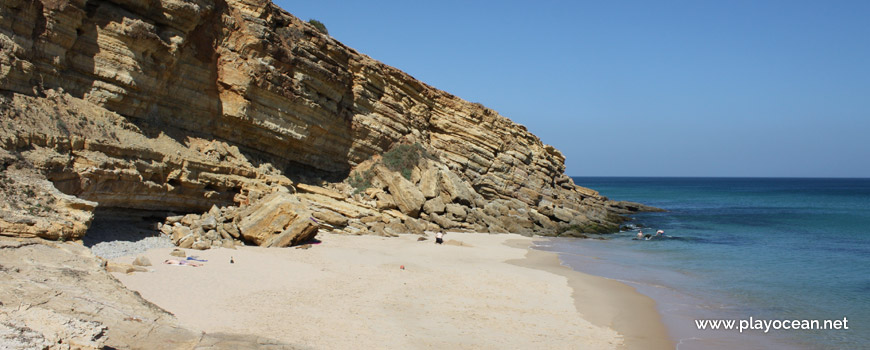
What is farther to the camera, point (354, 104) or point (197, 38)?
point (354, 104)

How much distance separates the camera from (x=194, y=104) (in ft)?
64.8

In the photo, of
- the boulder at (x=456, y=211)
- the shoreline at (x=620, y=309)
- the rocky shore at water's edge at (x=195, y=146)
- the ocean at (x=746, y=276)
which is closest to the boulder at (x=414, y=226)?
the rocky shore at water's edge at (x=195, y=146)

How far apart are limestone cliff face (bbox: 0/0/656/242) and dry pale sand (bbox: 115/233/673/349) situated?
3.63 m

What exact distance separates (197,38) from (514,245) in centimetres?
1422

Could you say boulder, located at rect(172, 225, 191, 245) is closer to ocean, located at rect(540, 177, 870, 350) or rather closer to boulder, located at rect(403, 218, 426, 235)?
boulder, located at rect(403, 218, 426, 235)

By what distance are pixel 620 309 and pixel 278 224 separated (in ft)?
31.2

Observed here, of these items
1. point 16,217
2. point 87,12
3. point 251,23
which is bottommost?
point 16,217

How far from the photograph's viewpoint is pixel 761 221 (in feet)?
129

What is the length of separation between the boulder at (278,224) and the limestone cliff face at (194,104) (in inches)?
87.8

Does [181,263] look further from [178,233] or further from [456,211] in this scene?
[456,211]

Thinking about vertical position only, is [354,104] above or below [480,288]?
above

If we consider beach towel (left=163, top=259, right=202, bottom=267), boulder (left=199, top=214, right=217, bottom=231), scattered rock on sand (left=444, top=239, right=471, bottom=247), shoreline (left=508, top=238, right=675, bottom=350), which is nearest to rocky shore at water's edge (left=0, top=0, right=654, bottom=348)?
boulder (left=199, top=214, right=217, bottom=231)

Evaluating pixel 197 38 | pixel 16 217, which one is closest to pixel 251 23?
pixel 197 38

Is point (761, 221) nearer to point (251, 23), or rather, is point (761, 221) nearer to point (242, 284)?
point (251, 23)
